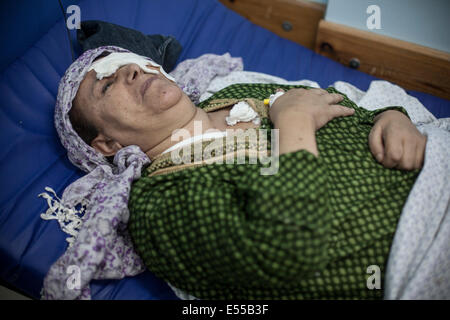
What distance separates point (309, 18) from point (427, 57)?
60cm

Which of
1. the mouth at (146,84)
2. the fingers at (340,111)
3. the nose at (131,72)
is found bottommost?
the fingers at (340,111)

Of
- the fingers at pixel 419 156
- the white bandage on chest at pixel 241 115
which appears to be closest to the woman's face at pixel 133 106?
the white bandage on chest at pixel 241 115

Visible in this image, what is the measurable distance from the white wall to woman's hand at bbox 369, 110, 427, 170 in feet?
2.64

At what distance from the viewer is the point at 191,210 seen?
2.55ft

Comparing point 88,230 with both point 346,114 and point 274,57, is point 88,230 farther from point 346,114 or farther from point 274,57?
point 274,57

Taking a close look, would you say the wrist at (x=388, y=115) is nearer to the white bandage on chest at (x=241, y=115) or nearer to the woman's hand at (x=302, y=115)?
the woman's hand at (x=302, y=115)

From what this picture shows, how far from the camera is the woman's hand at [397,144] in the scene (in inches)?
34.5

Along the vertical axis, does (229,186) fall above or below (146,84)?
below

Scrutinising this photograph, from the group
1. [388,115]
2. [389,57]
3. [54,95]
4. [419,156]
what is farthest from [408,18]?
[54,95]

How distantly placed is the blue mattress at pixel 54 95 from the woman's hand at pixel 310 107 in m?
0.60

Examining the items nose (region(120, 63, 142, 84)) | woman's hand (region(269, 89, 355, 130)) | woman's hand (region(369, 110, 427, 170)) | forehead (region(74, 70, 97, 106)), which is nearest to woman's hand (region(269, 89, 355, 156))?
woman's hand (region(269, 89, 355, 130))

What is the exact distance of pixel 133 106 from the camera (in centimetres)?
96

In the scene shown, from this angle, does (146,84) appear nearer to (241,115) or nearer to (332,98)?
(241,115)

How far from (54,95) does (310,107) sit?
2.95 feet
